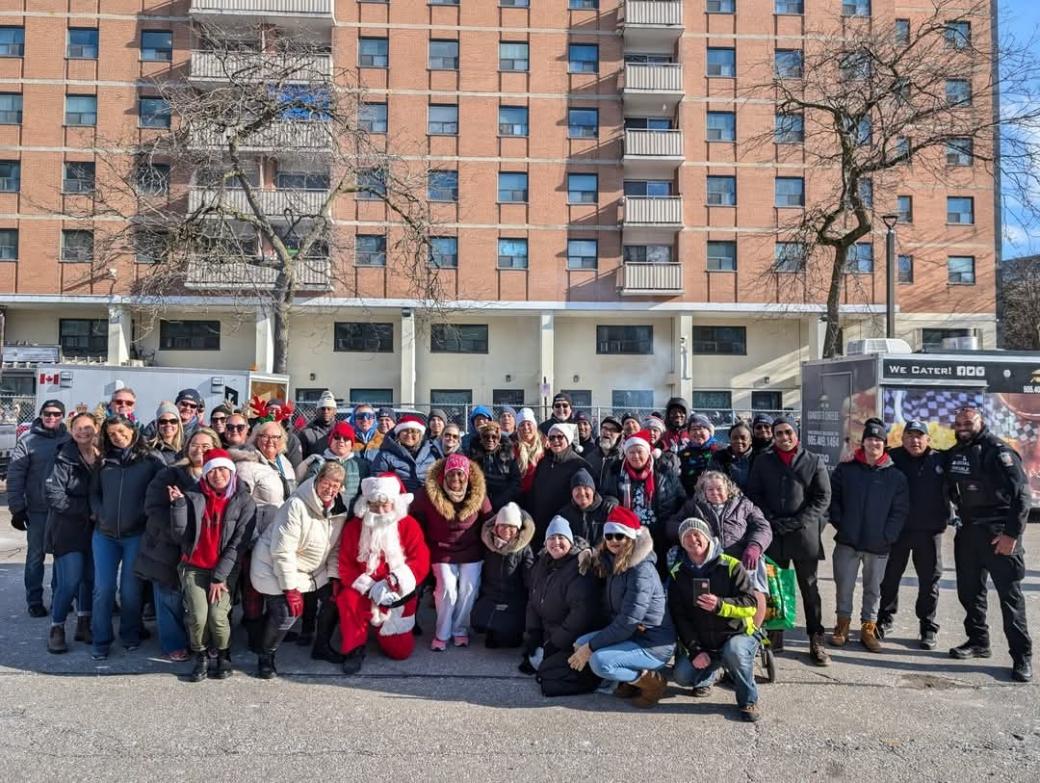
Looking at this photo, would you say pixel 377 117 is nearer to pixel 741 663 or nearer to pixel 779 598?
pixel 779 598

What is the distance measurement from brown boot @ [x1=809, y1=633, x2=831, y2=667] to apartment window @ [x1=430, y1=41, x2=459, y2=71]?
27920 mm

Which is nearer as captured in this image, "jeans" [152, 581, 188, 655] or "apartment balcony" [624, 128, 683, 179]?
"jeans" [152, 581, 188, 655]

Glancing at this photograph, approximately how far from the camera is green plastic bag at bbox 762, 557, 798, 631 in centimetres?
561

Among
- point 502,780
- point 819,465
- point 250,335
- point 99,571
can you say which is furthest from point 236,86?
point 502,780

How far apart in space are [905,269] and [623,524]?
29.7 meters

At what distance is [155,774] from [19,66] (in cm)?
3287

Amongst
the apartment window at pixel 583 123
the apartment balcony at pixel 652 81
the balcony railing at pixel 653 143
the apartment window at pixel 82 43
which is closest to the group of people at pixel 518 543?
the balcony railing at pixel 653 143

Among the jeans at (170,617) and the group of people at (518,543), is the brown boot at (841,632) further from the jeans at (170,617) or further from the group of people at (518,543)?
the jeans at (170,617)

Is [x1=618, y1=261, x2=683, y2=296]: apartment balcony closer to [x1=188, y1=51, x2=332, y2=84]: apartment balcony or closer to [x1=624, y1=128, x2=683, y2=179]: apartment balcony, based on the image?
[x1=624, y1=128, x2=683, y2=179]: apartment balcony

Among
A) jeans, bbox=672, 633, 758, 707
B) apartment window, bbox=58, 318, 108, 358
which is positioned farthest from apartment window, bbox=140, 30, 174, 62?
jeans, bbox=672, 633, 758, 707

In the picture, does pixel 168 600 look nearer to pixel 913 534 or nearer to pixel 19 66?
pixel 913 534

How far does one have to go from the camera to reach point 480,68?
96.3 ft

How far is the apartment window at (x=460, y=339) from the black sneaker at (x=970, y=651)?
81.5 ft

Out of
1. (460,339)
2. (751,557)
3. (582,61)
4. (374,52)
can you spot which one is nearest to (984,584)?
(751,557)
